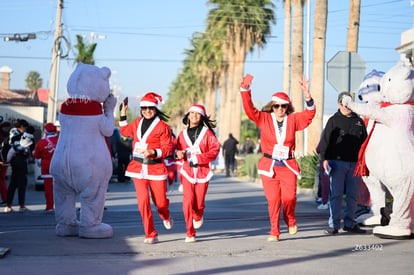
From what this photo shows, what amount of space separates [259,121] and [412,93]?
2052 mm

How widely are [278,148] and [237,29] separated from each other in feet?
122

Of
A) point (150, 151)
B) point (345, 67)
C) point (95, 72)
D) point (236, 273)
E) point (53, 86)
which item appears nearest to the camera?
point (236, 273)

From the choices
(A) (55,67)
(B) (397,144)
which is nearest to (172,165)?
(B) (397,144)

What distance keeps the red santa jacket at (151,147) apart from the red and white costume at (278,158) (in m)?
1.16

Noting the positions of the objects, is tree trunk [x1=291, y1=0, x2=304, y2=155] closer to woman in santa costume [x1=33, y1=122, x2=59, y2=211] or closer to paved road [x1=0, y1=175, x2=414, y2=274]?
woman in santa costume [x1=33, y1=122, x2=59, y2=211]

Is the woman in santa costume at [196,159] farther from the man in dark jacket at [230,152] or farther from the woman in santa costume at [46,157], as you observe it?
the man in dark jacket at [230,152]

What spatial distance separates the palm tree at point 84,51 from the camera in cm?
4706

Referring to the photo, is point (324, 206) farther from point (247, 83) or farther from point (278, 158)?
point (247, 83)

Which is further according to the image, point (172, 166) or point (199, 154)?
point (172, 166)

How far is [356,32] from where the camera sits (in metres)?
21.5

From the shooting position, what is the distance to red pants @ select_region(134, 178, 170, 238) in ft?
30.8

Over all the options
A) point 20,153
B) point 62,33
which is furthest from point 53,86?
point 20,153

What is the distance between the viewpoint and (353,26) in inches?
850

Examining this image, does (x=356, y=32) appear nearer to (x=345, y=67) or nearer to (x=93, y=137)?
(x=345, y=67)
